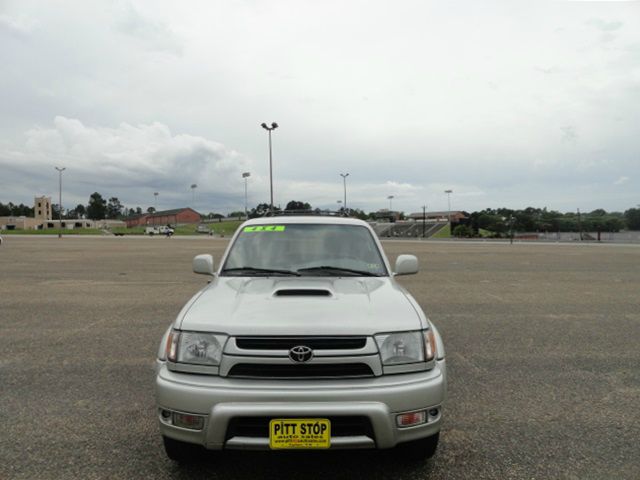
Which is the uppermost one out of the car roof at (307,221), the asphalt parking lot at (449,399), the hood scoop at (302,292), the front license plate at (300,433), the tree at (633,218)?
the tree at (633,218)

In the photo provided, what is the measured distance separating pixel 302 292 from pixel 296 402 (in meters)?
0.87

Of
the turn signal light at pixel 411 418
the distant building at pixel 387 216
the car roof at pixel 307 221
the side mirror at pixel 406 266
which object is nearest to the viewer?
the turn signal light at pixel 411 418

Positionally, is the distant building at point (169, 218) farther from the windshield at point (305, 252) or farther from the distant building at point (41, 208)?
the windshield at point (305, 252)

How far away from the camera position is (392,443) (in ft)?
8.63

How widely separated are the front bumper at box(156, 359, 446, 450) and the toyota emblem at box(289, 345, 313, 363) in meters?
0.13

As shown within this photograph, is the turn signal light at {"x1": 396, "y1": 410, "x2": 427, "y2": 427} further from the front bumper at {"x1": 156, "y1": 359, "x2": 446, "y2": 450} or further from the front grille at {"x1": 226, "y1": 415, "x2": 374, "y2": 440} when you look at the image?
the front grille at {"x1": 226, "y1": 415, "x2": 374, "y2": 440}

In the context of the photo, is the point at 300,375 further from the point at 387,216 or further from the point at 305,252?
the point at 387,216

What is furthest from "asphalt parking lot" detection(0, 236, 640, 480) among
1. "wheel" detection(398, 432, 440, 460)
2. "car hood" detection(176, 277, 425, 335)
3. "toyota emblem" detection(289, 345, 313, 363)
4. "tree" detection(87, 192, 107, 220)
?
"tree" detection(87, 192, 107, 220)

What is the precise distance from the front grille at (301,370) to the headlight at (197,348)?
15cm

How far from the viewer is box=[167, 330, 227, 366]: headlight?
276cm

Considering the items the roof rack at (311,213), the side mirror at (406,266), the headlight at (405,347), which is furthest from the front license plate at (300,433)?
the roof rack at (311,213)

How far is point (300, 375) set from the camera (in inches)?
107

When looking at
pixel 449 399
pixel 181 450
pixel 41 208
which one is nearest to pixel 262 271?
pixel 181 450

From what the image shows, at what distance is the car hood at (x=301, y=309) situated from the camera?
276cm
